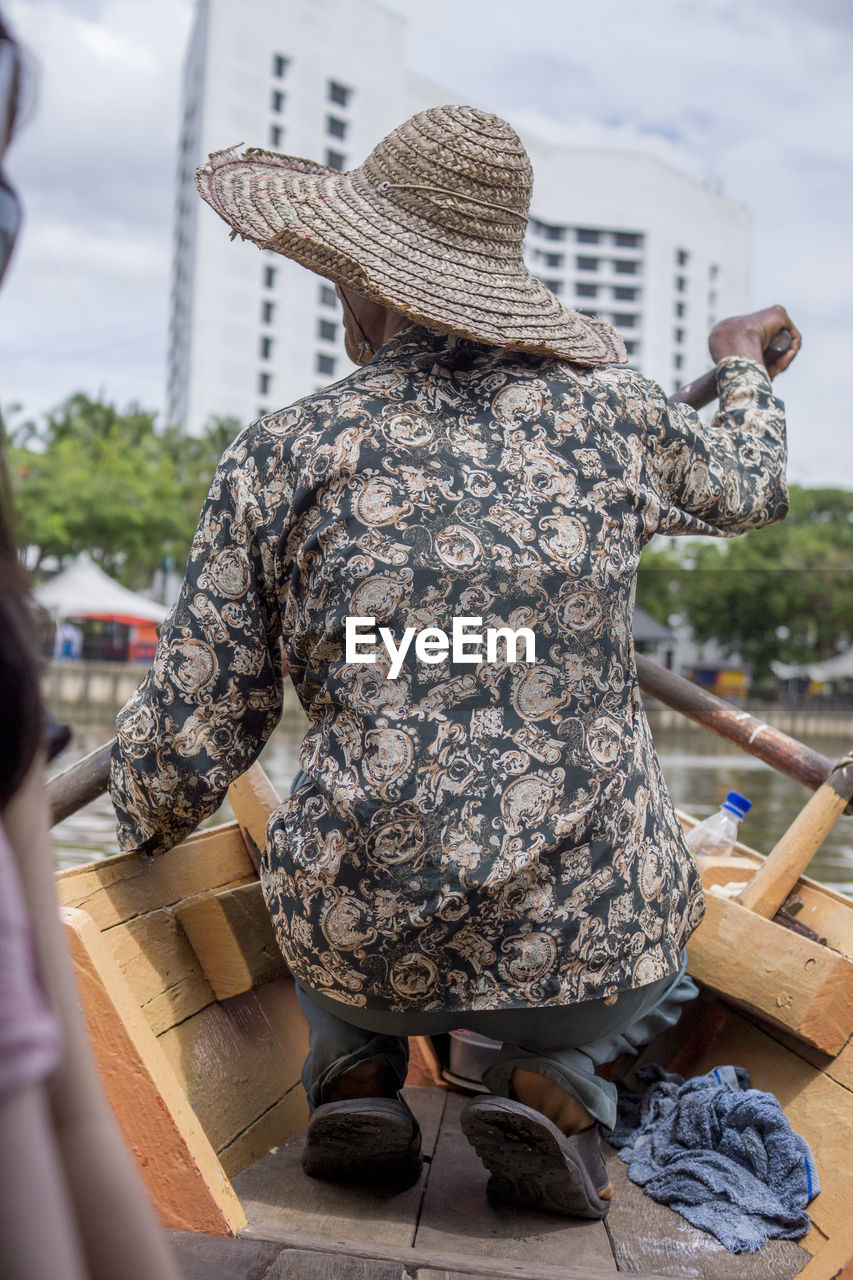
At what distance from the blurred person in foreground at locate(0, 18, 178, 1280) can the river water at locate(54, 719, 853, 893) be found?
303cm

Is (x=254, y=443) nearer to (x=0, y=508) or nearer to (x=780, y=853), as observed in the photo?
(x=0, y=508)

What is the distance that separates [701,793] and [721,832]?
43.7 ft

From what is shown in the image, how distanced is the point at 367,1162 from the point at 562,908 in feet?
1.58

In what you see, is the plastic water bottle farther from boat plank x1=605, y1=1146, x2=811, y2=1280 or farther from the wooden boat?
boat plank x1=605, y1=1146, x2=811, y2=1280

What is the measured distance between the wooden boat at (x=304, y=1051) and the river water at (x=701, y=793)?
171 centimetres

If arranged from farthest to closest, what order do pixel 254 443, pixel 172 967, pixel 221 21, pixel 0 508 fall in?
pixel 221 21
pixel 172 967
pixel 254 443
pixel 0 508

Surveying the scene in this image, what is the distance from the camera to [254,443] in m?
1.54

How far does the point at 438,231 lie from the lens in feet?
5.32

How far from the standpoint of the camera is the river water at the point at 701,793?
962 cm

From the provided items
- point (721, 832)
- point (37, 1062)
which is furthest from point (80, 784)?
point (37, 1062)

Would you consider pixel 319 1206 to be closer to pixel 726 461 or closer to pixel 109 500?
pixel 726 461

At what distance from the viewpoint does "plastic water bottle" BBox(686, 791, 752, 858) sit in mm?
2482

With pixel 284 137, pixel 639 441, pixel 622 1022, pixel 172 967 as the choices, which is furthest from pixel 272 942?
pixel 284 137

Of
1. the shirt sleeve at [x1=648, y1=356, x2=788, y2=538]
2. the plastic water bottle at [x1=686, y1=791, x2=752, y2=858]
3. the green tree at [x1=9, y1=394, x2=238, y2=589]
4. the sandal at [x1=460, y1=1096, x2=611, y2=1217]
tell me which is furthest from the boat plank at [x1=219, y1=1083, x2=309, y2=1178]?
the green tree at [x1=9, y1=394, x2=238, y2=589]
